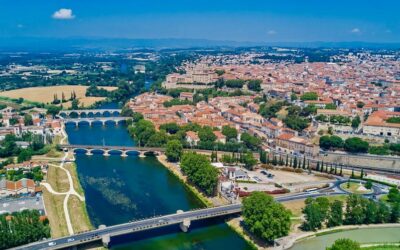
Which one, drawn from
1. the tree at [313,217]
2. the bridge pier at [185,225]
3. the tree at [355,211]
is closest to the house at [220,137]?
the bridge pier at [185,225]

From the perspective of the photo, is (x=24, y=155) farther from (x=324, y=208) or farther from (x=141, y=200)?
(x=324, y=208)

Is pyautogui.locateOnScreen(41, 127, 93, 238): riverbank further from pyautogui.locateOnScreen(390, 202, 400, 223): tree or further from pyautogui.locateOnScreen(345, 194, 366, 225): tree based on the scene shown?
pyautogui.locateOnScreen(390, 202, 400, 223): tree

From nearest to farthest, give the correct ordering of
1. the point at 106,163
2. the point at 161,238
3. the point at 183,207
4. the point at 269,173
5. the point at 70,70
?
the point at 161,238 < the point at 183,207 < the point at 269,173 < the point at 106,163 < the point at 70,70

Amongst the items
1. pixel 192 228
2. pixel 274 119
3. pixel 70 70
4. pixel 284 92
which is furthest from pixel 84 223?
pixel 70 70

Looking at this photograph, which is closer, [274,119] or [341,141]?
[341,141]

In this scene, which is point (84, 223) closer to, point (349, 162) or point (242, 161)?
point (242, 161)

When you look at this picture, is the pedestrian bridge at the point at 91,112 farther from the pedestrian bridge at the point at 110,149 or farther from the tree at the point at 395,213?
the tree at the point at 395,213

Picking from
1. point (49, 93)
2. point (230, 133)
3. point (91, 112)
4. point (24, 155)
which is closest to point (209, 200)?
point (230, 133)
